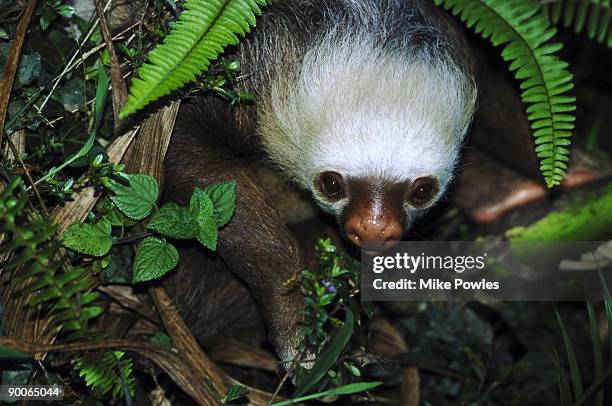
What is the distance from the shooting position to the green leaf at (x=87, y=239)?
3.08 m

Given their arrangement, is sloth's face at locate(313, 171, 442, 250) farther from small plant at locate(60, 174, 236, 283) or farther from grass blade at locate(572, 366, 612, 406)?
grass blade at locate(572, 366, 612, 406)

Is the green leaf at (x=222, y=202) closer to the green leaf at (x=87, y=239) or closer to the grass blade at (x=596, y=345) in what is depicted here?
the green leaf at (x=87, y=239)

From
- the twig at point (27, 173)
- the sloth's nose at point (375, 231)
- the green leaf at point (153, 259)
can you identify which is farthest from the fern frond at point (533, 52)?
the twig at point (27, 173)

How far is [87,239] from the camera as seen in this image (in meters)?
3.11

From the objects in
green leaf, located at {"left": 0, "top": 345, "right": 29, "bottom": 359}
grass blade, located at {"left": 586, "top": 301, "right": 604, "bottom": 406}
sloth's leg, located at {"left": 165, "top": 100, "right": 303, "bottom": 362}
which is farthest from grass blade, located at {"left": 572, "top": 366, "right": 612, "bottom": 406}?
green leaf, located at {"left": 0, "top": 345, "right": 29, "bottom": 359}

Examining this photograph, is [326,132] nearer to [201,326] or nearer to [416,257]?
[416,257]

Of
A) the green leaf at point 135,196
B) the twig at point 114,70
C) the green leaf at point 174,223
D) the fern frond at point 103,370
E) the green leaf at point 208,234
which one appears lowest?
the fern frond at point 103,370

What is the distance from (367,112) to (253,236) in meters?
0.90

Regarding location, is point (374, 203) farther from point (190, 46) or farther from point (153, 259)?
point (190, 46)

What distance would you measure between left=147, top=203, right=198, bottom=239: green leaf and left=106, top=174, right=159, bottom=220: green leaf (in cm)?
7

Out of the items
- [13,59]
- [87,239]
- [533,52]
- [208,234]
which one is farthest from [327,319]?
[13,59]

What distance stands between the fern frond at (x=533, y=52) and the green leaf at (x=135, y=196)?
1508 millimetres

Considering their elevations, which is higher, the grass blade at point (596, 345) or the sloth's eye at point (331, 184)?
the sloth's eye at point (331, 184)

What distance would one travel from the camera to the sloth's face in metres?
3.43
